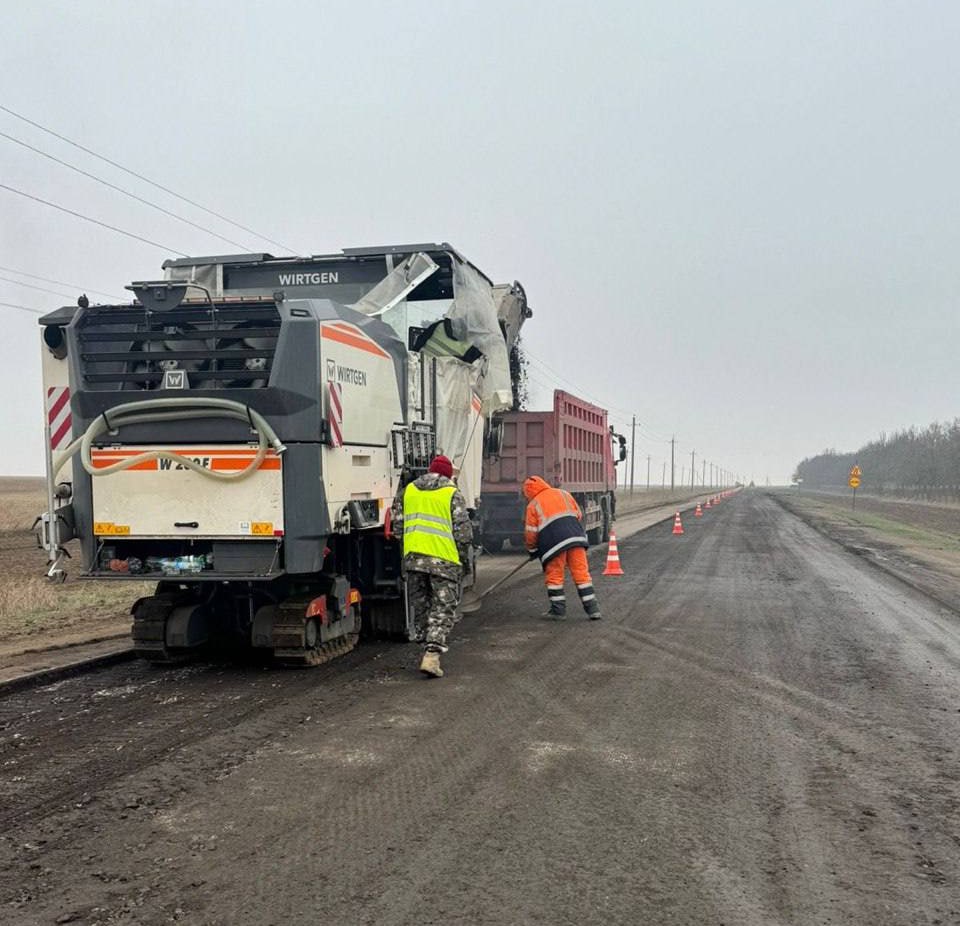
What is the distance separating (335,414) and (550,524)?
4054 mm

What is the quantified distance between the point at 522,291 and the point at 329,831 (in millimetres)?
9319

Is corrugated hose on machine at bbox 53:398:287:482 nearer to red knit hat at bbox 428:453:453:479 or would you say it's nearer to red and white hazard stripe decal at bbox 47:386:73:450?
red and white hazard stripe decal at bbox 47:386:73:450

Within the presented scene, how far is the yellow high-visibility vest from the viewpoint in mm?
7523

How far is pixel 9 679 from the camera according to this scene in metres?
6.72

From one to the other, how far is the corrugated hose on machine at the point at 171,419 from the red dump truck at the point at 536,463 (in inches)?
341

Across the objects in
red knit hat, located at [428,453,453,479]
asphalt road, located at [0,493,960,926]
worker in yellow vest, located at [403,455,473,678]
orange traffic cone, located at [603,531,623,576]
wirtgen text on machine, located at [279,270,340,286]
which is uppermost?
wirtgen text on machine, located at [279,270,340,286]

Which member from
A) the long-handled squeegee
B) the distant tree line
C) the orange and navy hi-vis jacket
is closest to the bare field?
the long-handled squeegee

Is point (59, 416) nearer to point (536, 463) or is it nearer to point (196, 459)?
point (196, 459)

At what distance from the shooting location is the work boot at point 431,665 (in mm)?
7121

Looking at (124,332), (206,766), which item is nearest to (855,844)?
(206,766)

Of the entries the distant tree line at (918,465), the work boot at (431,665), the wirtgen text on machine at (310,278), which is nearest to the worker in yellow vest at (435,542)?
the work boot at (431,665)

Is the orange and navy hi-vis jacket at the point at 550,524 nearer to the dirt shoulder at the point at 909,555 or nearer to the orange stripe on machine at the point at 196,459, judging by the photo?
the orange stripe on machine at the point at 196,459

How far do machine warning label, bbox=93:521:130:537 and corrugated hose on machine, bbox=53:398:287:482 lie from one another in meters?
0.40

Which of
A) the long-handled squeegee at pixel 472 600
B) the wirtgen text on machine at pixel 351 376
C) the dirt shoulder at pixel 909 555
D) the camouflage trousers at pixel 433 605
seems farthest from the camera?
the dirt shoulder at pixel 909 555
